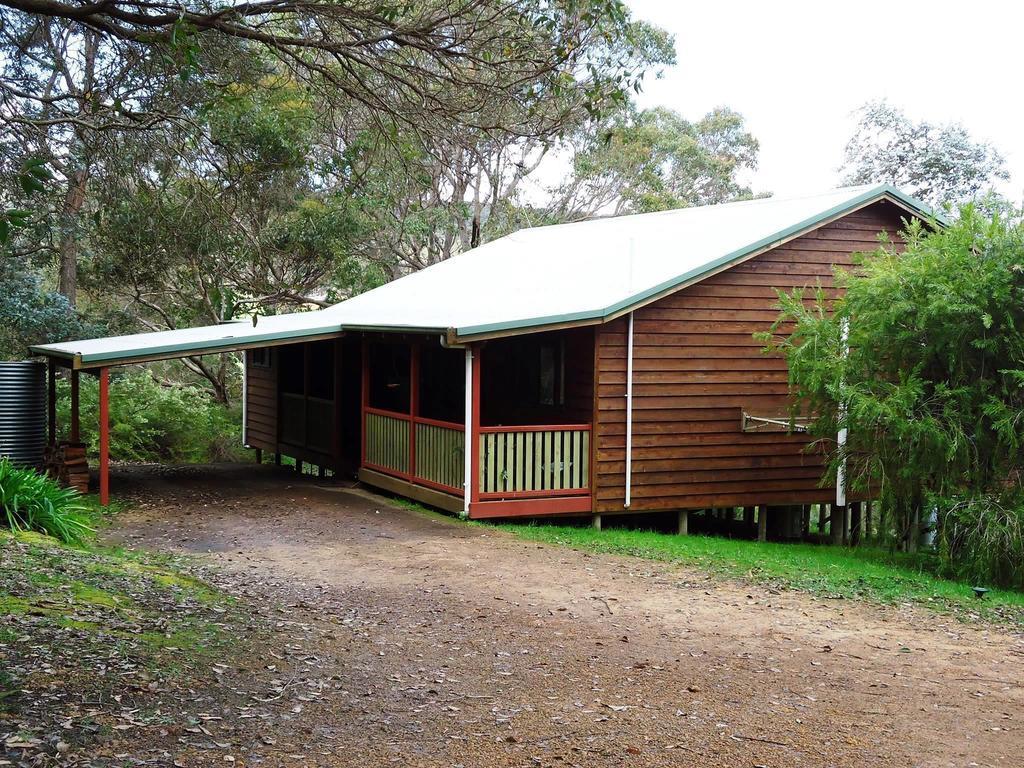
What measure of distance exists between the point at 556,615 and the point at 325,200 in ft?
57.7

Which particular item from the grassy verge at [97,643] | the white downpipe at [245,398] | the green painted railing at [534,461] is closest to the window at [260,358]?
the white downpipe at [245,398]

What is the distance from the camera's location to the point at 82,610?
7.55m

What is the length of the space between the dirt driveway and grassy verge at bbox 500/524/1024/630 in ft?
1.98

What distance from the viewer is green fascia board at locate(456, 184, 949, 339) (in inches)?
522

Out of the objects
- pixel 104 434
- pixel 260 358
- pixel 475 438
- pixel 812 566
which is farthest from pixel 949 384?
pixel 260 358

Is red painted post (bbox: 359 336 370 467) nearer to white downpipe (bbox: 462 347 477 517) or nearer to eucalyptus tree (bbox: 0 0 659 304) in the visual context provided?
white downpipe (bbox: 462 347 477 517)

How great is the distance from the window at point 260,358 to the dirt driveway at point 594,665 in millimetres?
9438

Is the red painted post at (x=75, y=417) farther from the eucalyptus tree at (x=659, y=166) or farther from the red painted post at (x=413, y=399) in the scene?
the eucalyptus tree at (x=659, y=166)

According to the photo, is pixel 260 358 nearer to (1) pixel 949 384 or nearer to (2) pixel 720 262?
(2) pixel 720 262

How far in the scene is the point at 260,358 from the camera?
22.2m

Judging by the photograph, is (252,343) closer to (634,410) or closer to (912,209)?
(634,410)

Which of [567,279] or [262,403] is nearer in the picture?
[567,279]

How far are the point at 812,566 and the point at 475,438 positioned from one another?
14.4ft

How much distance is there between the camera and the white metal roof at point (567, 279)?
1405 centimetres
